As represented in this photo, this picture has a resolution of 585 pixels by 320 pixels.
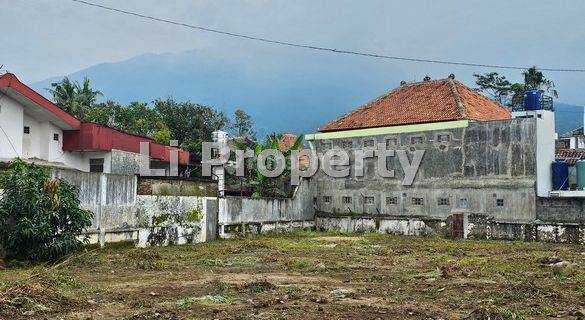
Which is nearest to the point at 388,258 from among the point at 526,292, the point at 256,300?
the point at 526,292

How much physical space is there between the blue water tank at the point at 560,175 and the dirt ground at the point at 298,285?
680 centimetres

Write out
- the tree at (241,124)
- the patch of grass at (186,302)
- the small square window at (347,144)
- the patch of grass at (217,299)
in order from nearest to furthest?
1. the patch of grass at (186,302)
2. the patch of grass at (217,299)
3. the small square window at (347,144)
4. the tree at (241,124)

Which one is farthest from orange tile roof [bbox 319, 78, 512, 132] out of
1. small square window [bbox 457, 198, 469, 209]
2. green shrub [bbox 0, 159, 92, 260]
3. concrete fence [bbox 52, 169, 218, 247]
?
green shrub [bbox 0, 159, 92, 260]

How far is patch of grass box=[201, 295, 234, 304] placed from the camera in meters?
9.80

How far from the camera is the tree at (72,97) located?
1620 inches

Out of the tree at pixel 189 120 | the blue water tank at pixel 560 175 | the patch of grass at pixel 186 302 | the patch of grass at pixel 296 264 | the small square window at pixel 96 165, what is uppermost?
the tree at pixel 189 120

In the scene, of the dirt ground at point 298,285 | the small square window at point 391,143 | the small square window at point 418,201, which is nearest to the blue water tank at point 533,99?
the small square window at point 391,143

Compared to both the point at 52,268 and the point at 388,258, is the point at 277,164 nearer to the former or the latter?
the point at 388,258

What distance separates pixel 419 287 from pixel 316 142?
21056 mm

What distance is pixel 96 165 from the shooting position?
2753cm

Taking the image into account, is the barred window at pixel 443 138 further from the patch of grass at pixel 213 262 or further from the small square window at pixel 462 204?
the patch of grass at pixel 213 262

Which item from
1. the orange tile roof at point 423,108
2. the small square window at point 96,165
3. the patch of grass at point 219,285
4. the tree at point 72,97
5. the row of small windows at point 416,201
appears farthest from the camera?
the tree at point 72,97

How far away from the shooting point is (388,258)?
17750 millimetres

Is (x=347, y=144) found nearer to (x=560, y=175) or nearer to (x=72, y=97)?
(x=560, y=175)
